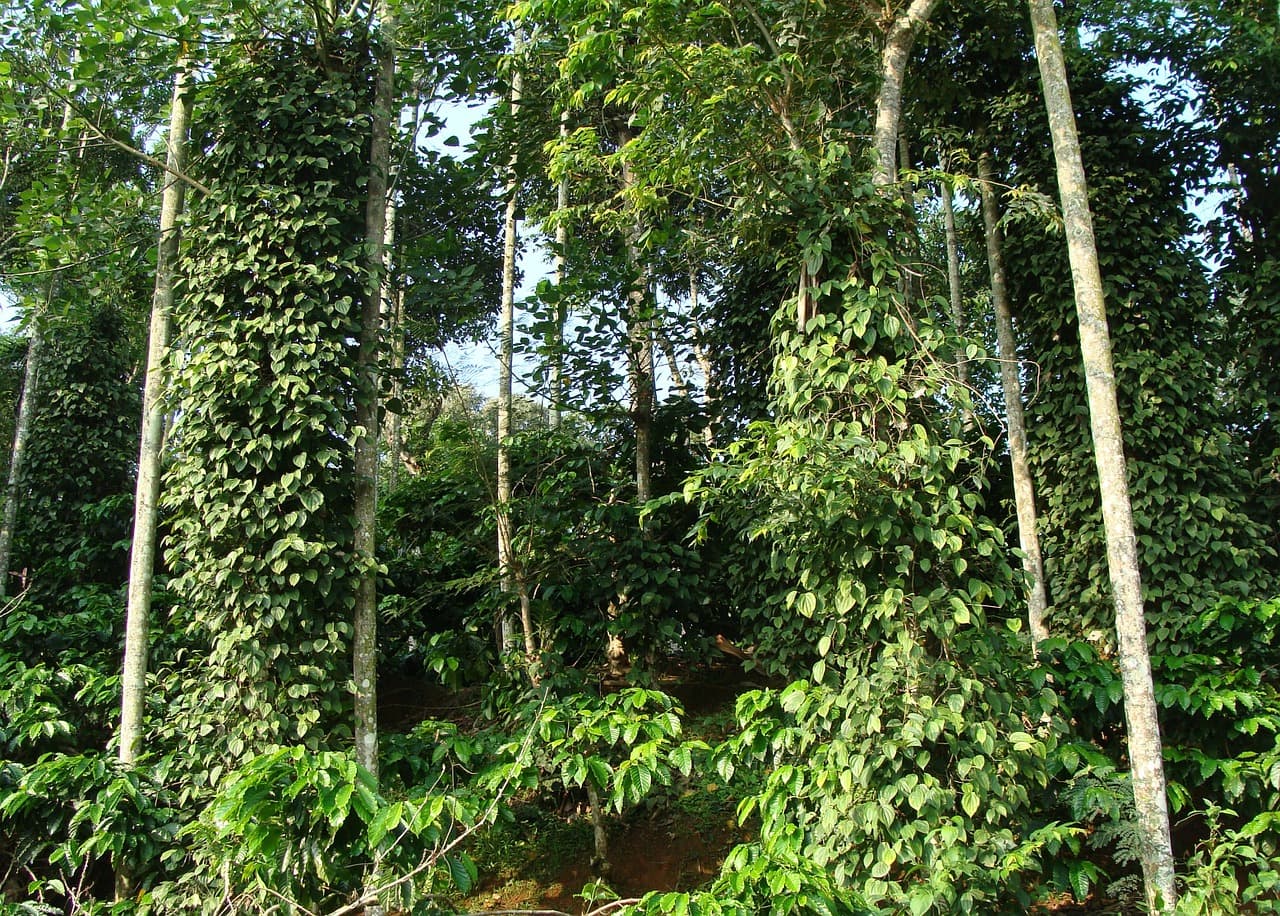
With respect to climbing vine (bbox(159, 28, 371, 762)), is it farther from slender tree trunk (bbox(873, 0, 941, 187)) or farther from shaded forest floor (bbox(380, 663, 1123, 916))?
slender tree trunk (bbox(873, 0, 941, 187))

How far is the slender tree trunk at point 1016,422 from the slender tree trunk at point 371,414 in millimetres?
4014

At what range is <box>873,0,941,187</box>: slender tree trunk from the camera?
14.9ft

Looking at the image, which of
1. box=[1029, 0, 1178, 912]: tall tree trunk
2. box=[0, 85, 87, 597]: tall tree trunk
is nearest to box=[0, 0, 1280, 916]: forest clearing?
box=[1029, 0, 1178, 912]: tall tree trunk

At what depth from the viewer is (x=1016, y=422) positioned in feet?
22.0

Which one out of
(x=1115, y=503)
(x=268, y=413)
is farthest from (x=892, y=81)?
(x=268, y=413)

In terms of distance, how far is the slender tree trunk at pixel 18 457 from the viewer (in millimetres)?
7957

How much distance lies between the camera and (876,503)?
13.1 ft

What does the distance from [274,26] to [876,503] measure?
434 cm

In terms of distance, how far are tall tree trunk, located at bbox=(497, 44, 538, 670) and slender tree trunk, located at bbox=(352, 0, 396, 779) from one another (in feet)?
3.33

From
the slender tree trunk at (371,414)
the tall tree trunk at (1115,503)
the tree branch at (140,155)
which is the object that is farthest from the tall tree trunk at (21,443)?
the tall tree trunk at (1115,503)

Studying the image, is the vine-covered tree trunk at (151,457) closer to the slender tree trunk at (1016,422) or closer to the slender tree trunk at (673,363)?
the slender tree trunk at (673,363)

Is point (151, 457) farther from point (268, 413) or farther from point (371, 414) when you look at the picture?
point (371, 414)

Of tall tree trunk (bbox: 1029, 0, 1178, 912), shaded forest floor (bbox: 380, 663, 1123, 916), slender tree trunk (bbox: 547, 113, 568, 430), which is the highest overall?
slender tree trunk (bbox: 547, 113, 568, 430)

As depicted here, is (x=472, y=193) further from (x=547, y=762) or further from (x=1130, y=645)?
(x=1130, y=645)
